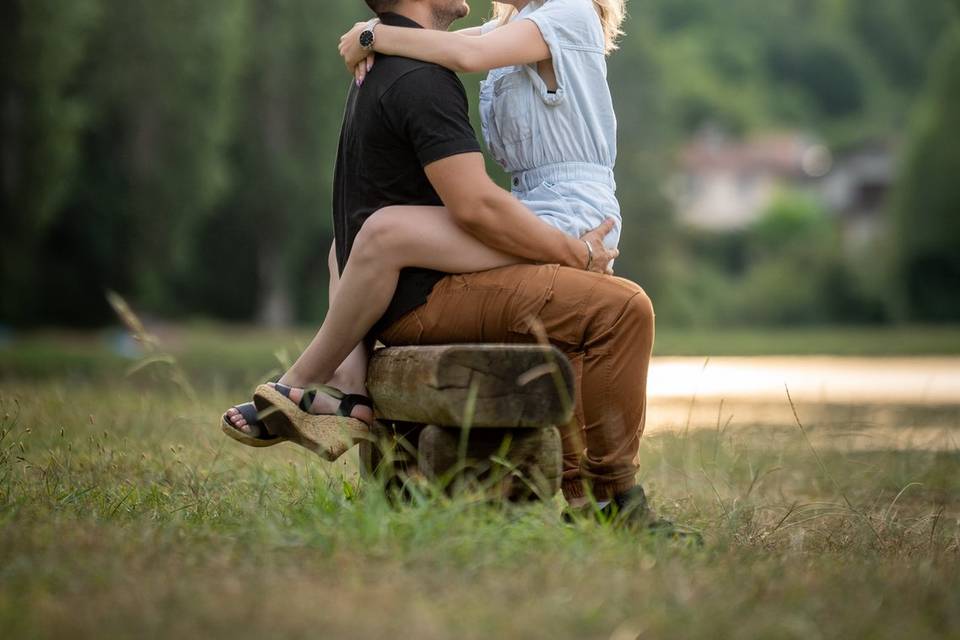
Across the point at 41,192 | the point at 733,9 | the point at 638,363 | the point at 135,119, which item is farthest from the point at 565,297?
the point at 733,9

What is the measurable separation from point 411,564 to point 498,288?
107 cm

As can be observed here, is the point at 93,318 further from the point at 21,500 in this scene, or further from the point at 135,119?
the point at 21,500

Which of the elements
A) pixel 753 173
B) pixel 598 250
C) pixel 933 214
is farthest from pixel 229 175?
pixel 753 173

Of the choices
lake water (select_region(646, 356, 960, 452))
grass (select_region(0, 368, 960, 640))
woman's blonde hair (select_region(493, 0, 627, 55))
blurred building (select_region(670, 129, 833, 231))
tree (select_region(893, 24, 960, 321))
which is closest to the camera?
grass (select_region(0, 368, 960, 640))

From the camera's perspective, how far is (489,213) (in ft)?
13.0

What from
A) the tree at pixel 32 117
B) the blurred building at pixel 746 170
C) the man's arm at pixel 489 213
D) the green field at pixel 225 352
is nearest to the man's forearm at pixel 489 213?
the man's arm at pixel 489 213

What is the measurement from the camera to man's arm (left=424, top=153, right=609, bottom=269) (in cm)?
396

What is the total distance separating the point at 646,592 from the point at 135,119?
91.8 feet

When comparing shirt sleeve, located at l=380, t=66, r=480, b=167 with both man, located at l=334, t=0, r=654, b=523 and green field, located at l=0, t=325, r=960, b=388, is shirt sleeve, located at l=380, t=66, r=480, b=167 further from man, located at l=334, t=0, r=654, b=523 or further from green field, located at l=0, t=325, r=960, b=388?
green field, located at l=0, t=325, r=960, b=388

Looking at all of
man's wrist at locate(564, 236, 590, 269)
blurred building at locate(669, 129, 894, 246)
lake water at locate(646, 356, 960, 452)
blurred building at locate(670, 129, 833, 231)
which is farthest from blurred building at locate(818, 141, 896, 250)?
man's wrist at locate(564, 236, 590, 269)

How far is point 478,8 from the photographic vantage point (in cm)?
3089

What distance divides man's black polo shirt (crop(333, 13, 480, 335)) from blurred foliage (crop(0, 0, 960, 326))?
2041 centimetres

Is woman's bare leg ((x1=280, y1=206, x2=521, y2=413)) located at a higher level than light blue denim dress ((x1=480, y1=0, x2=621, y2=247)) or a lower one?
lower

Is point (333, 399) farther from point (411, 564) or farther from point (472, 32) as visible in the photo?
point (472, 32)
